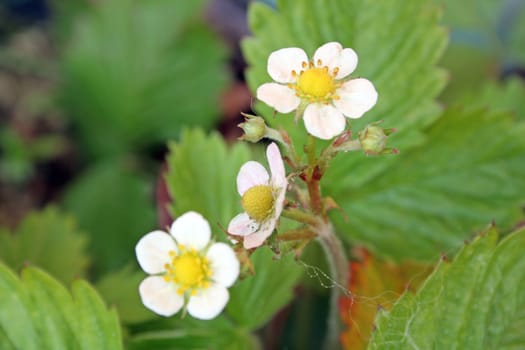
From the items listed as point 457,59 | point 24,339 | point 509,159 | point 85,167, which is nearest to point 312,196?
point 24,339

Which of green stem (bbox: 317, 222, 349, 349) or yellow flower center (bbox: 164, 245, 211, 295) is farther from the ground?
green stem (bbox: 317, 222, 349, 349)

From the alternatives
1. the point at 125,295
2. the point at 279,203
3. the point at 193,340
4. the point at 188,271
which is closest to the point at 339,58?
the point at 279,203

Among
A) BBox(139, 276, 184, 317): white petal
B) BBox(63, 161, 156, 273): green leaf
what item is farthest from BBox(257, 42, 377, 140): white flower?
BBox(63, 161, 156, 273): green leaf

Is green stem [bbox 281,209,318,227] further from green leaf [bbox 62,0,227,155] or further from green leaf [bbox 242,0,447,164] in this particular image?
green leaf [bbox 62,0,227,155]

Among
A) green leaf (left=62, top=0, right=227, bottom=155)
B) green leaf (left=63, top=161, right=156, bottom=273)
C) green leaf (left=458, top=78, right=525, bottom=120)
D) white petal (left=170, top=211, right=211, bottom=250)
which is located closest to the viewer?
white petal (left=170, top=211, right=211, bottom=250)

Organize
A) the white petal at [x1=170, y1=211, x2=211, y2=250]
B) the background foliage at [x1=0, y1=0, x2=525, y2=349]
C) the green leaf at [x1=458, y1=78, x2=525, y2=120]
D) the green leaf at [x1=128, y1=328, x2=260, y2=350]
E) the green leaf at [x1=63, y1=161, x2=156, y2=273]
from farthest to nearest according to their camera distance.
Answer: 1. the green leaf at [x1=63, y1=161, x2=156, y2=273]
2. the green leaf at [x1=458, y1=78, x2=525, y2=120]
3. the green leaf at [x1=128, y1=328, x2=260, y2=350]
4. the background foliage at [x1=0, y1=0, x2=525, y2=349]
5. the white petal at [x1=170, y1=211, x2=211, y2=250]

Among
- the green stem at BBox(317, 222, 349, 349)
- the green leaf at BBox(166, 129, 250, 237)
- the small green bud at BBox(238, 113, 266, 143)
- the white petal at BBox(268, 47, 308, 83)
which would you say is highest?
the green leaf at BBox(166, 129, 250, 237)

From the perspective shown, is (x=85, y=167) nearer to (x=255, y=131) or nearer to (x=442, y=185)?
(x=442, y=185)
